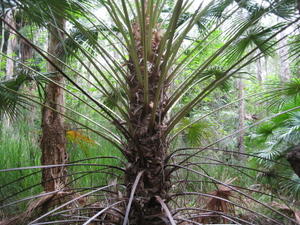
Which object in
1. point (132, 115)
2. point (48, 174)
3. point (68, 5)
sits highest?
point (68, 5)

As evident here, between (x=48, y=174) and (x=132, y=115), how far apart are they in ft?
4.34

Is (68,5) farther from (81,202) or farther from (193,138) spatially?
(193,138)

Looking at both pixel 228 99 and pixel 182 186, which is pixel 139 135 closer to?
pixel 182 186

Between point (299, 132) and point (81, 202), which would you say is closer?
point (81, 202)

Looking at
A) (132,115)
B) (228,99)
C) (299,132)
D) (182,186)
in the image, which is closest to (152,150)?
(132,115)

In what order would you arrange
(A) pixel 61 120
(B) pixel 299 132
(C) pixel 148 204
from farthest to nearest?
1. (B) pixel 299 132
2. (A) pixel 61 120
3. (C) pixel 148 204

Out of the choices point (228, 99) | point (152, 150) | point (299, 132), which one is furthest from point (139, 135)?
point (228, 99)

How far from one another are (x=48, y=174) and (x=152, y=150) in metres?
1.40

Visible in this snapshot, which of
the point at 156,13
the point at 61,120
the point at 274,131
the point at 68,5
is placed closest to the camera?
the point at 68,5

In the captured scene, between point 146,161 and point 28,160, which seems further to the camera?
point 28,160

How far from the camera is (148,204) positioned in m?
1.73

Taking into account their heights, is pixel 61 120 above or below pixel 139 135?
above

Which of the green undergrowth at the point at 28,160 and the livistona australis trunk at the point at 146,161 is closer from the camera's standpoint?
the livistona australis trunk at the point at 146,161

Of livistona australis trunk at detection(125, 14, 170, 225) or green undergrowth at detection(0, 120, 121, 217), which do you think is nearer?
livistona australis trunk at detection(125, 14, 170, 225)
